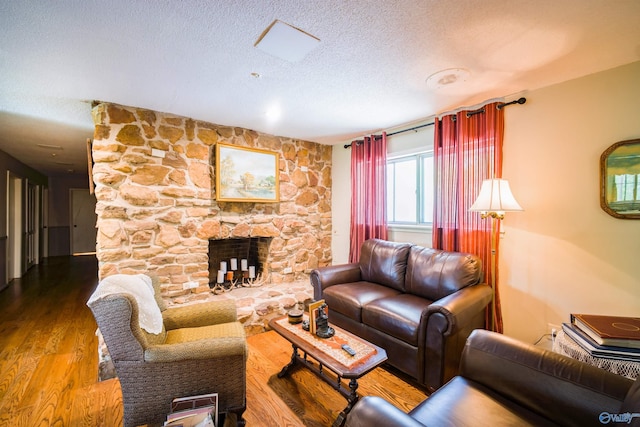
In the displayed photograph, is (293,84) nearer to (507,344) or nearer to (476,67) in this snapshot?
(476,67)

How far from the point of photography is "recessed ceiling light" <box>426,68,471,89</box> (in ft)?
6.75

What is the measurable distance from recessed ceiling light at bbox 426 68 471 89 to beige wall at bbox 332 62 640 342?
76 cm

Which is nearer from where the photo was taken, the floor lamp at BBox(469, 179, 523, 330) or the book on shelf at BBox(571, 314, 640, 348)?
the book on shelf at BBox(571, 314, 640, 348)

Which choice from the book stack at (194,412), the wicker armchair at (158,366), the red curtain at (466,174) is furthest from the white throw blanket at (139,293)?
the red curtain at (466,174)

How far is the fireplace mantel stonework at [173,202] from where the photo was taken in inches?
103

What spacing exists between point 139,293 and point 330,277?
1835mm

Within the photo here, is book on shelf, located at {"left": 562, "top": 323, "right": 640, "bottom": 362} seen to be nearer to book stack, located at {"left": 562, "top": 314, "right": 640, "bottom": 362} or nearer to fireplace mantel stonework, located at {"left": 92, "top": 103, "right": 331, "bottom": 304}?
book stack, located at {"left": 562, "top": 314, "right": 640, "bottom": 362}

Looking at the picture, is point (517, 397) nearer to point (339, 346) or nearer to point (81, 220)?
point (339, 346)

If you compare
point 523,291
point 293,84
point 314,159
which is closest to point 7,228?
point 314,159

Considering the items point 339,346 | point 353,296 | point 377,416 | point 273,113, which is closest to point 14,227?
point 273,113

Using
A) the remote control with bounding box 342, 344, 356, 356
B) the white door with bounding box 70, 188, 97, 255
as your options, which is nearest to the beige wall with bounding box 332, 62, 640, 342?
the remote control with bounding box 342, 344, 356, 356

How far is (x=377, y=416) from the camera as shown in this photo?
94 centimetres

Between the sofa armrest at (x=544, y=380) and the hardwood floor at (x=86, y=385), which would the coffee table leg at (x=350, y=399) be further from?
the sofa armrest at (x=544, y=380)

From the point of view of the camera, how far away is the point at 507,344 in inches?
54.7
